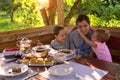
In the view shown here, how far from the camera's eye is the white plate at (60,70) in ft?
5.18

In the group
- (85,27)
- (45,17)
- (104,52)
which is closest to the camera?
(104,52)

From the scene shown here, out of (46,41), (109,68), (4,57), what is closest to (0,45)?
(46,41)

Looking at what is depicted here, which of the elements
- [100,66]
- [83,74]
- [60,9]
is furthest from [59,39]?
[60,9]

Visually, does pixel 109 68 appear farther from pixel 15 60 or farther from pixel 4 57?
pixel 4 57

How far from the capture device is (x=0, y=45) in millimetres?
3076

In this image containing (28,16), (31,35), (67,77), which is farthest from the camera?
(28,16)

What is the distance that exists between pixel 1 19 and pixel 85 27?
5.01 meters

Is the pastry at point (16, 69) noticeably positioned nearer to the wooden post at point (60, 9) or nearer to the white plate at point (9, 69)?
the white plate at point (9, 69)

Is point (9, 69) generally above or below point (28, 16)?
below

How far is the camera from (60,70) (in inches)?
65.1

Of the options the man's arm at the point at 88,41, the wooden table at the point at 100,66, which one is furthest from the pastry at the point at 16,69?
the man's arm at the point at 88,41

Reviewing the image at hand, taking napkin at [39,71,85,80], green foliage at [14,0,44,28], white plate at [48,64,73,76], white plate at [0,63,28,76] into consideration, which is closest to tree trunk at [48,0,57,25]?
green foliage at [14,0,44,28]

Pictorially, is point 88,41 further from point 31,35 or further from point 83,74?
point 31,35

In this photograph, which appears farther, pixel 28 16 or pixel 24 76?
pixel 28 16
